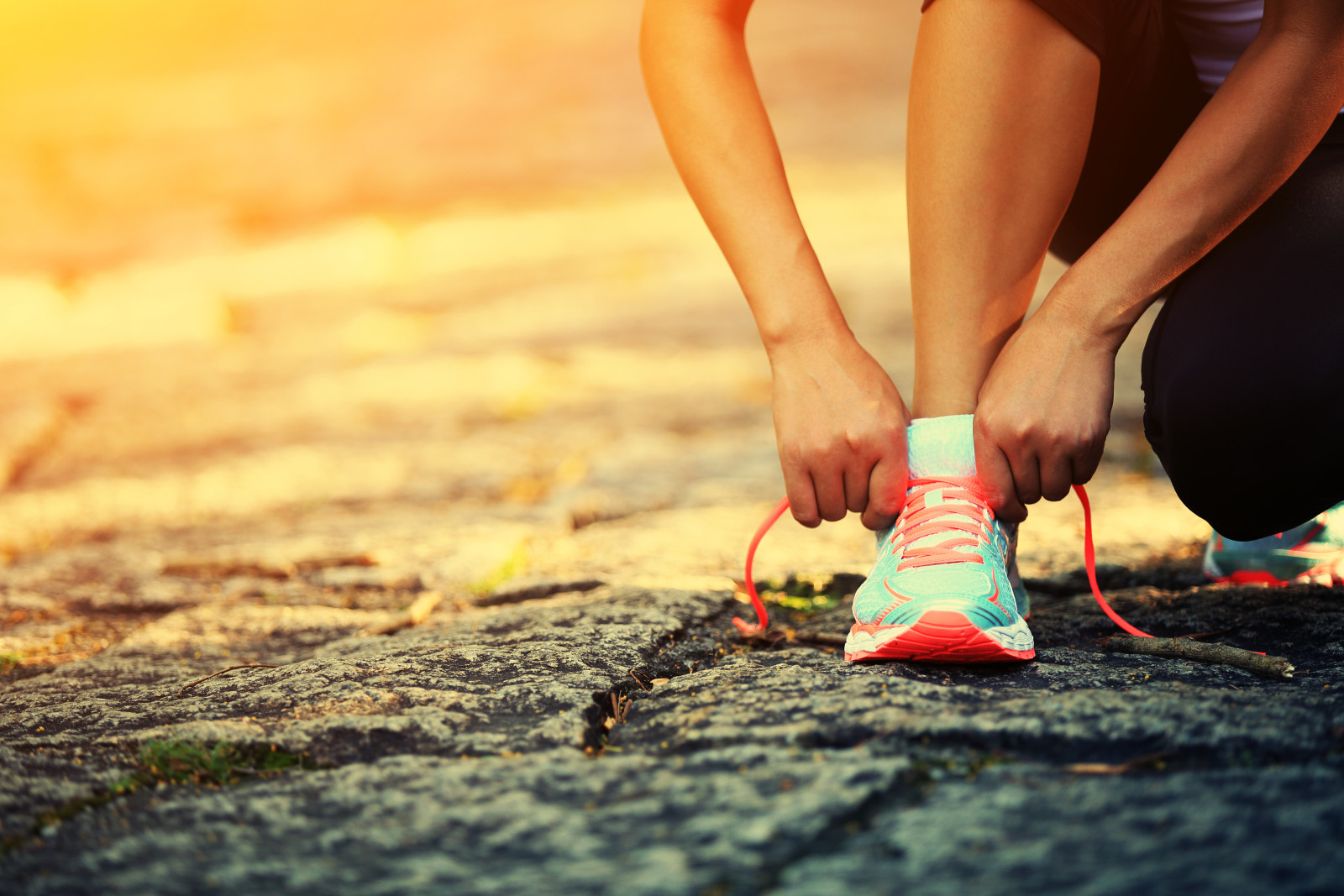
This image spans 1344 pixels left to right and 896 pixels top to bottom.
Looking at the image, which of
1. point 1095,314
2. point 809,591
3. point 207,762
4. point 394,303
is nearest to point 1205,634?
point 1095,314

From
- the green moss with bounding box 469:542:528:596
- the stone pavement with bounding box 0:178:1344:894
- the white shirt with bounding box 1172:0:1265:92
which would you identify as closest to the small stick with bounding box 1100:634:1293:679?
the stone pavement with bounding box 0:178:1344:894

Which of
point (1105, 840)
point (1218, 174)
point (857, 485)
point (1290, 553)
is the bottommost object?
point (1105, 840)

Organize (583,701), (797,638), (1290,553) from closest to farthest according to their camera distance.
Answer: (583,701), (797,638), (1290,553)

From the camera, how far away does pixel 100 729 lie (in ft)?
2.78

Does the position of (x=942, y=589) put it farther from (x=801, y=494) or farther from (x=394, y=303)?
(x=394, y=303)

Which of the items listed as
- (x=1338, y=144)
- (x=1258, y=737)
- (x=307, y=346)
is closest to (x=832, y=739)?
(x=1258, y=737)

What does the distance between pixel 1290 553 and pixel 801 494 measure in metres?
0.64

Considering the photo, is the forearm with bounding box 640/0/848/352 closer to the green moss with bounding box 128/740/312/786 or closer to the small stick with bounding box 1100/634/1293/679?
the small stick with bounding box 1100/634/1293/679

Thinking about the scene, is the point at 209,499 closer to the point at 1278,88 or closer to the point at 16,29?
the point at 1278,88

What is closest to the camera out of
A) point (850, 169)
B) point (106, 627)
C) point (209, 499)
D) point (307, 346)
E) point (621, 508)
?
point (106, 627)

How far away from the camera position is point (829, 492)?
958mm

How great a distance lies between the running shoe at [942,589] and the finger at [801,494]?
3.2 inches

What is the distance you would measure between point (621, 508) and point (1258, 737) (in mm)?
1254

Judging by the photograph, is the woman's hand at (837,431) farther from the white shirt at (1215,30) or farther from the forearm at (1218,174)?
the white shirt at (1215,30)
